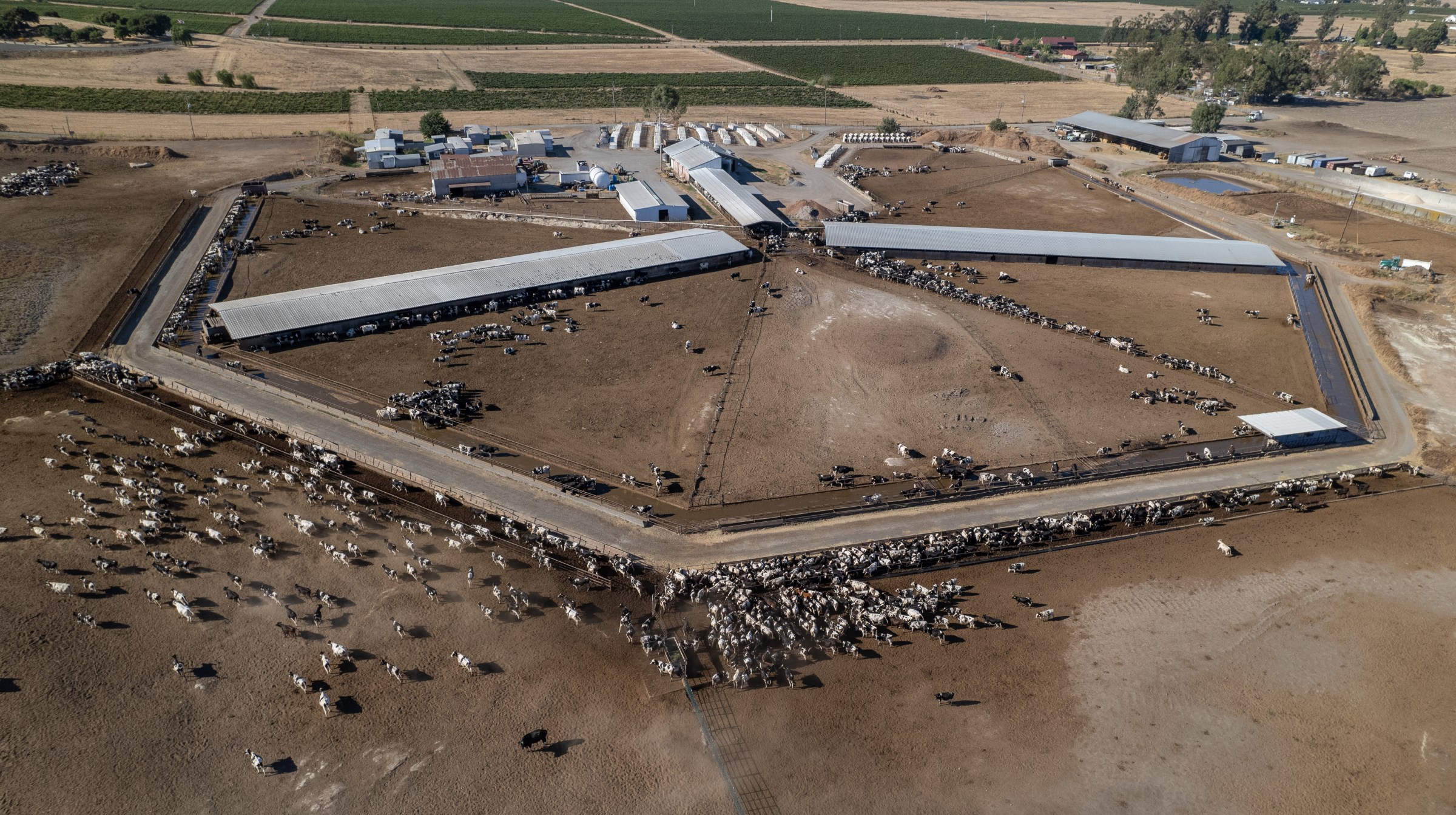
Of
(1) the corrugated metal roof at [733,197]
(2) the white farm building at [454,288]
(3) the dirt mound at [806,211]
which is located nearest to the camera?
→ (2) the white farm building at [454,288]

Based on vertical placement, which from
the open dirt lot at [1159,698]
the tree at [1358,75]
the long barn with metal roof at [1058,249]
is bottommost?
the open dirt lot at [1159,698]

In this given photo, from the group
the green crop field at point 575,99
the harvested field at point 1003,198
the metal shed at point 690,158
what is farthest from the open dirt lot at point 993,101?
the metal shed at point 690,158

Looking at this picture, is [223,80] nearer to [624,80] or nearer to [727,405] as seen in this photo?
[624,80]

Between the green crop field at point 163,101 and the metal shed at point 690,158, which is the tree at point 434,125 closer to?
the green crop field at point 163,101

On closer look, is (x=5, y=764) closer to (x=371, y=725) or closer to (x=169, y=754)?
(x=169, y=754)

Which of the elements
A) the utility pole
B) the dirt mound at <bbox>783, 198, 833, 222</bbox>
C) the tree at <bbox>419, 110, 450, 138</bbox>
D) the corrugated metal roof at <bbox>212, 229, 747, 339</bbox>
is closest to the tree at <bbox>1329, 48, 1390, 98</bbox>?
the utility pole

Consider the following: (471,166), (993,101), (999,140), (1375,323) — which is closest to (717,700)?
(1375,323)
